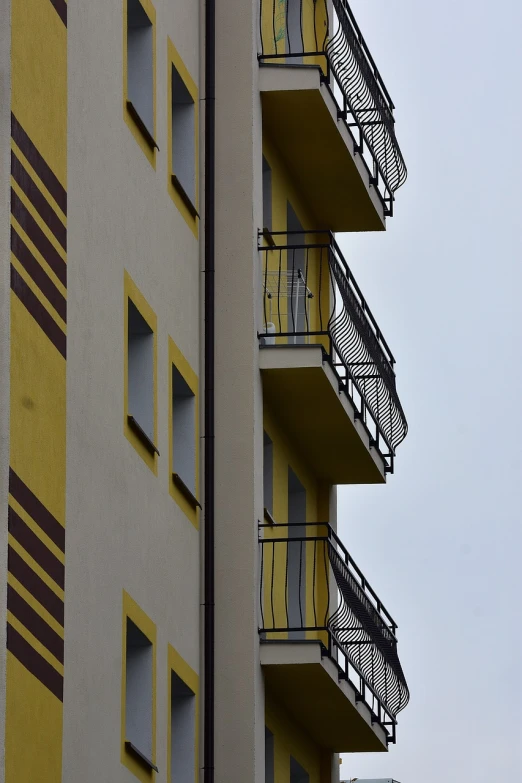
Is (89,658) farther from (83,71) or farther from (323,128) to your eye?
(323,128)

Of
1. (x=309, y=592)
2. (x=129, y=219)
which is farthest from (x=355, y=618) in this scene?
(x=129, y=219)

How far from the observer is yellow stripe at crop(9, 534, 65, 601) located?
14.5 m

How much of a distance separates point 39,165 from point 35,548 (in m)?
2.75

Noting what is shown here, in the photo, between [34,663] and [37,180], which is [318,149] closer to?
[37,180]

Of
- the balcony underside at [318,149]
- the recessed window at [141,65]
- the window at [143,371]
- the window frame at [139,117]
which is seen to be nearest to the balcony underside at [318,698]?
the window at [143,371]

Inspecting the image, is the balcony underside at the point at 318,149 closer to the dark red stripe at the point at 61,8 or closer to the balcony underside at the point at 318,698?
the balcony underside at the point at 318,698

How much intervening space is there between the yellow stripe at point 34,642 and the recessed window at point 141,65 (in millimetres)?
6417

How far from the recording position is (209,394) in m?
22.0

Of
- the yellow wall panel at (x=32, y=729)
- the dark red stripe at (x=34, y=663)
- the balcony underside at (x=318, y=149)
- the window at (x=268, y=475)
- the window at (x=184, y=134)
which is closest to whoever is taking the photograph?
the yellow wall panel at (x=32, y=729)

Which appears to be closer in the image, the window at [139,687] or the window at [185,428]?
the window at [139,687]

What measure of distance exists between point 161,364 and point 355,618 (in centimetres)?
458

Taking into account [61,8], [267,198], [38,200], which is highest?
[267,198]

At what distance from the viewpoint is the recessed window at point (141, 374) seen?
1973 centimetres

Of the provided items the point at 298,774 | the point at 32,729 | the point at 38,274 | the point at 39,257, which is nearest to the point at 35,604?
the point at 32,729
